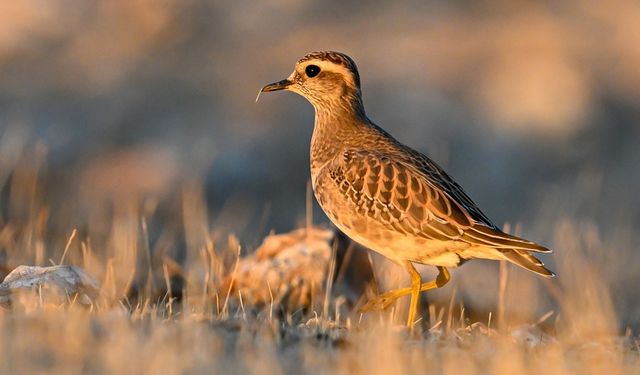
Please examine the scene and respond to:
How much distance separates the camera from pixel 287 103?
93.9ft

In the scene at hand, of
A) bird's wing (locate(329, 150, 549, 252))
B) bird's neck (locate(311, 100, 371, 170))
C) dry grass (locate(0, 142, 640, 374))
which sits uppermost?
bird's neck (locate(311, 100, 371, 170))

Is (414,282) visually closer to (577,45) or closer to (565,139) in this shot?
(565,139)

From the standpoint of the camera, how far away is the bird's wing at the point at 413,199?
9.86 metres

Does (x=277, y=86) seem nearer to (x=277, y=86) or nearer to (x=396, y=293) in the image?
(x=277, y=86)

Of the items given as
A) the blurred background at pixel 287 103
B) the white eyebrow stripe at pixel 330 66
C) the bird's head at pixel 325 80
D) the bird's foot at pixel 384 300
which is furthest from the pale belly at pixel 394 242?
the blurred background at pixel 287 103

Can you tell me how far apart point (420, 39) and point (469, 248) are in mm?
23050

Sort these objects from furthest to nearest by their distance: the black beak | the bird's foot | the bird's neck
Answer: the black beak
the bird's neck
the bird's foot

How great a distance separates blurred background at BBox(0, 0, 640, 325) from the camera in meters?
23.1

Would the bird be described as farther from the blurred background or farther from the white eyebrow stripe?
the blurred background

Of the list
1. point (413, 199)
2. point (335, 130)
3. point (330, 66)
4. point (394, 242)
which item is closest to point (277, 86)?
point (330, 66)

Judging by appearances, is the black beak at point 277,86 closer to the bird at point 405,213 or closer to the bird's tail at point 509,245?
the bird at point 405,213

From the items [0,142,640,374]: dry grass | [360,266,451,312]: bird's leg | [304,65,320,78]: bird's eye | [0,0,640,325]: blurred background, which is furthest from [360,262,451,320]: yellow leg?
[0,0,640,325]: blurred background

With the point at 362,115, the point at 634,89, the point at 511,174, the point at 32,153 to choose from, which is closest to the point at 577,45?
the point at 634,89

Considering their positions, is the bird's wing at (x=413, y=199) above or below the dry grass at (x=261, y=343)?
above
